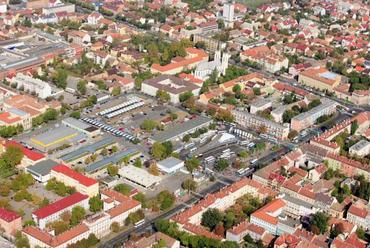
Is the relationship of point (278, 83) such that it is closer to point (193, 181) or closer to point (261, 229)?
point (193, 181)

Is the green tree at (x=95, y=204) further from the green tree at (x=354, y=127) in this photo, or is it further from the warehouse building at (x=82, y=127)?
the green tree at (x=354, y=127)

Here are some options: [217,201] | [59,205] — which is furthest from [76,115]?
[217,201]

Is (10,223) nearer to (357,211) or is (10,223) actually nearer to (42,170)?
(42,170)

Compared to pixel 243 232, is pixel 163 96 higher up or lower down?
lower down

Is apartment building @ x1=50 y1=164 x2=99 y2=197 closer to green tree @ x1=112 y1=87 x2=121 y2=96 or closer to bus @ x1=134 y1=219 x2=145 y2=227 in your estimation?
bus @ x1=134 y1=219 x2=145 y2=227

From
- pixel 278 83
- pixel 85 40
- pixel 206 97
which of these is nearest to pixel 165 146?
pixel 206 97

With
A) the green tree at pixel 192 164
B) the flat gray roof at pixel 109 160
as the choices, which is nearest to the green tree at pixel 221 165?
the green tree at pixel 192 164

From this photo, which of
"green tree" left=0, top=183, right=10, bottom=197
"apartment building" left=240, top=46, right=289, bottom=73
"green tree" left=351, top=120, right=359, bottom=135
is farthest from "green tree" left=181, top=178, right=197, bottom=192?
"apartment building" left=240, top=46, right=289, bottom=73
